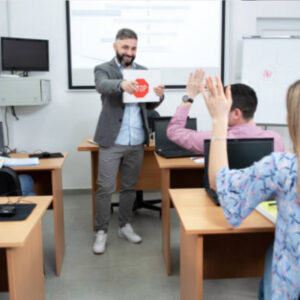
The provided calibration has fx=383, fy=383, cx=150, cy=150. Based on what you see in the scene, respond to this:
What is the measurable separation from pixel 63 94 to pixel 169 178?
239cm

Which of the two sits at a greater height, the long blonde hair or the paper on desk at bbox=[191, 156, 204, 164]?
the long blonde hair

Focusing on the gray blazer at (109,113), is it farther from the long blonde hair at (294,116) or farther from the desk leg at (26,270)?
the long blonde hair at (294,116)

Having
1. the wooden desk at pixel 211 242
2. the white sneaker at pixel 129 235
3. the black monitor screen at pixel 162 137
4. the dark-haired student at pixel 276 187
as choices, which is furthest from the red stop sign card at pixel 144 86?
the dark-haired student at pixel 276 187

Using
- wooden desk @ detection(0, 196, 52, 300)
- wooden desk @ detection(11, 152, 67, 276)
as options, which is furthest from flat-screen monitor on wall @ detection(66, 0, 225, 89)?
wooden desk @ detection(0, 196, 52, 300)

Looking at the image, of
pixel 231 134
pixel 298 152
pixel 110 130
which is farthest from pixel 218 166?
pixel 110 130

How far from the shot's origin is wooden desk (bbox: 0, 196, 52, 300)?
144cm

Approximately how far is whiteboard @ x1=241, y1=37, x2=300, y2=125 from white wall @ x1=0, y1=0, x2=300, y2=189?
0.26 metres

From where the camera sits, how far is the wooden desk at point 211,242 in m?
1.51

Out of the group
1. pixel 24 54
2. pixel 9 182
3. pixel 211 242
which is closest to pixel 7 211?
pixel 9 182

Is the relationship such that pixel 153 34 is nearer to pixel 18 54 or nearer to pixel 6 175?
pixel 18 54

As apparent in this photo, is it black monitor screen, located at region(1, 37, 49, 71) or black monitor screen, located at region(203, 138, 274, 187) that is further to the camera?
→ black monitor screen, located at region(1, 37, 49, 71)

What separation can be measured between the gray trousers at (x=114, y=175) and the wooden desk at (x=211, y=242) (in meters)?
1.06

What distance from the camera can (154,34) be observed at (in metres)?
4.59

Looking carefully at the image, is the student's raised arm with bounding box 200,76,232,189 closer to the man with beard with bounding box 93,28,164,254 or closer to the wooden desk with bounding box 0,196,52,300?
the wooden desk with bounding box 0,196,52,300
